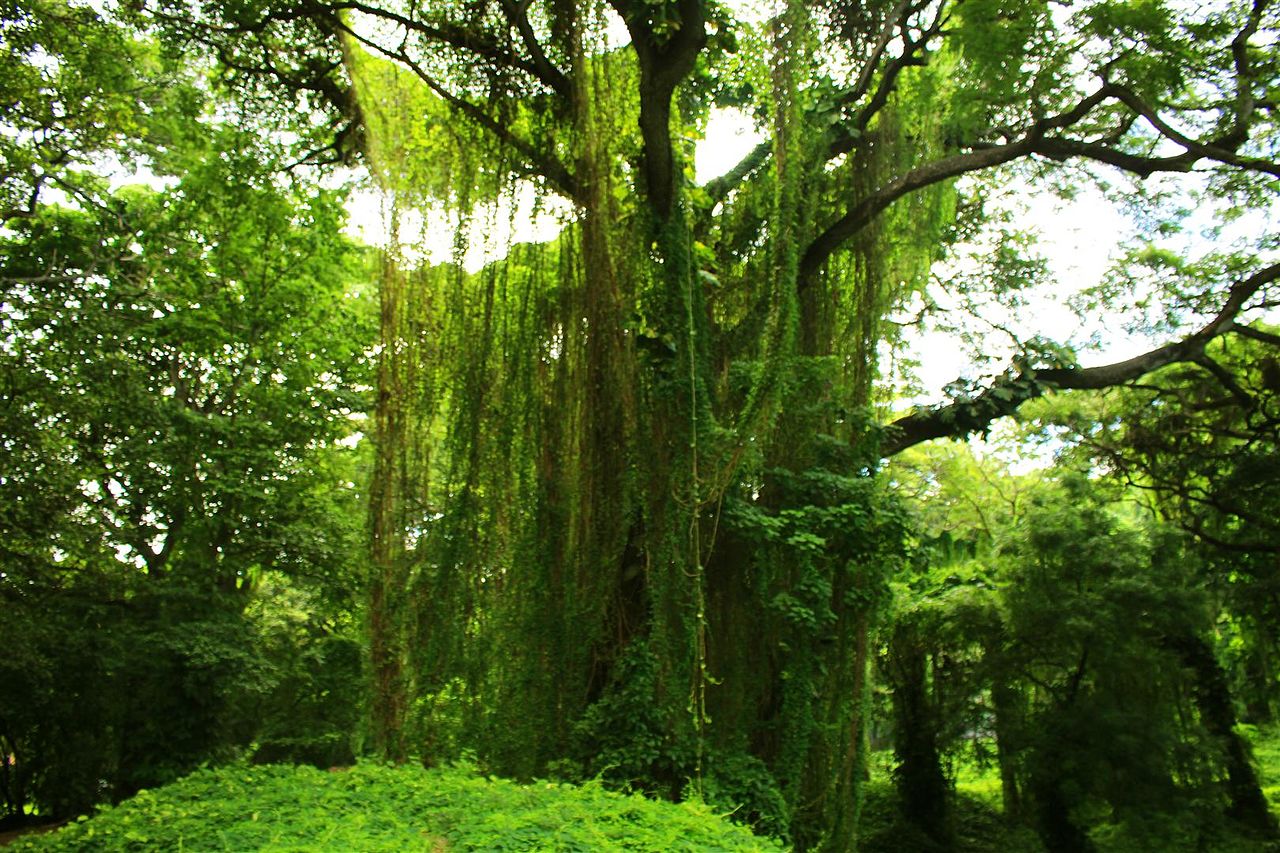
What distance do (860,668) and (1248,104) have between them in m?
→ 4.92

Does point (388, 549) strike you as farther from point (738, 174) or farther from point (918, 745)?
point (918, 745)

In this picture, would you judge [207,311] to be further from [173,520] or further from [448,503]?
[448,503]

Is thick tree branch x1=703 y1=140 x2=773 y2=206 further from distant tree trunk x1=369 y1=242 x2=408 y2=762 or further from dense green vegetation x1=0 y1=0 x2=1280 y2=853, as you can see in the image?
distant tree trunk x1=369 y1=242 x2=408 y2=762

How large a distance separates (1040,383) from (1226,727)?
5613 mm

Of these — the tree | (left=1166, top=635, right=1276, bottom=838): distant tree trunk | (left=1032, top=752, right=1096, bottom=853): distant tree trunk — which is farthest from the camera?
(left=1166, top=635, right=1276, bottom=838): distant tree trunk

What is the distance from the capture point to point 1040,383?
7793 millimetres

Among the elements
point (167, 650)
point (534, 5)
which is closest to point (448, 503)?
point (534, 5)

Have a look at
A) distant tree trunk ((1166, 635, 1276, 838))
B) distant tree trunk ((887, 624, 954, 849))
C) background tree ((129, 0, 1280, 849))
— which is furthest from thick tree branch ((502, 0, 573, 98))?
distant tree trunk ((1166, 635, 1276, 838))

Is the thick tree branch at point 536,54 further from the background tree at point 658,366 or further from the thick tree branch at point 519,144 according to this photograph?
the thick tree branch at point 519,144

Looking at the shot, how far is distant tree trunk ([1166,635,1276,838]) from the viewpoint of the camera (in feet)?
33.1

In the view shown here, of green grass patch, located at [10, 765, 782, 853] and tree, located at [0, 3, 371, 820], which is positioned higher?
tree, located at [0, 3, 371, 820]

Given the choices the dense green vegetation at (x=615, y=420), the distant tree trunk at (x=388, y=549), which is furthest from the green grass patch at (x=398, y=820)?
the distant tree trunk at (x=388, y=549)

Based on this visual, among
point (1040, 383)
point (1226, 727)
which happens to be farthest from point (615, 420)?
point (1226, 727)

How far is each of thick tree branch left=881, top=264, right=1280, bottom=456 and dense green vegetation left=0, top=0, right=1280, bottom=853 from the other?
37 millimetres
